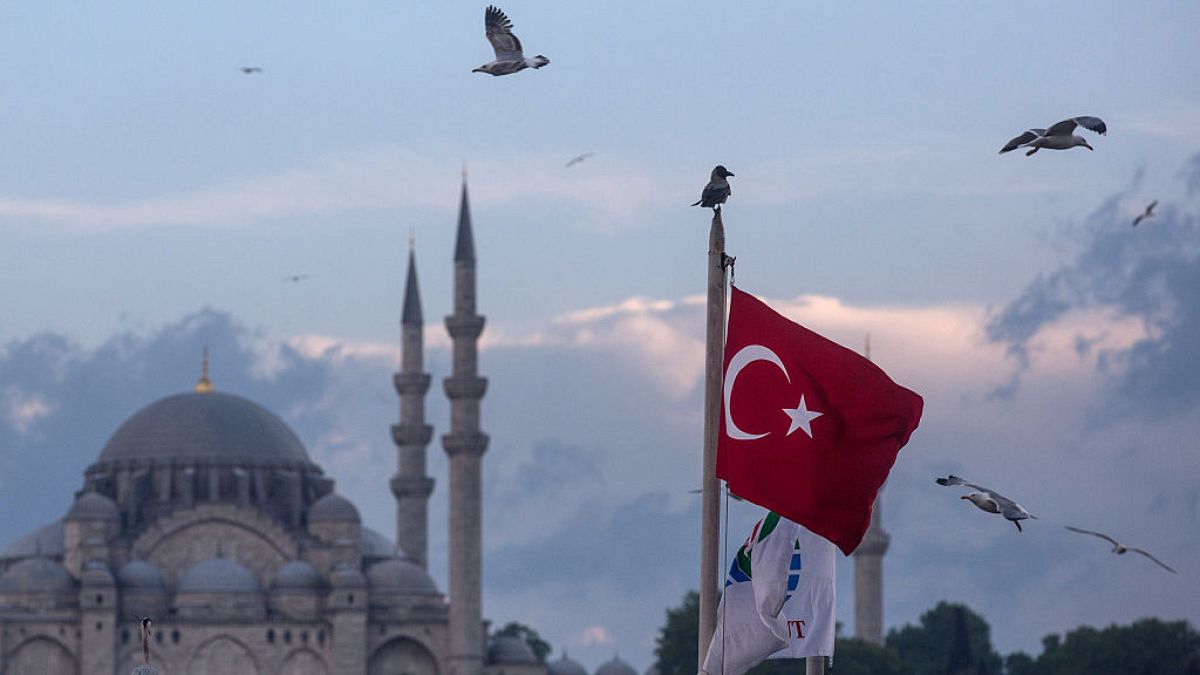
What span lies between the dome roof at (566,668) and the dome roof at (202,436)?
541 inches

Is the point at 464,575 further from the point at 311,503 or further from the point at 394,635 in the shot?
the point at 311,503

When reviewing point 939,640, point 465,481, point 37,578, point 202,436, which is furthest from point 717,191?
point 939,640

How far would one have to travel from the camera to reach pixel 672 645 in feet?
325

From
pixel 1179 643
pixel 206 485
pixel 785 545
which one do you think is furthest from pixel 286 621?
pixel 785 545

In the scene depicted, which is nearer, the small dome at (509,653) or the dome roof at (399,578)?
the dome roof at (399,578)

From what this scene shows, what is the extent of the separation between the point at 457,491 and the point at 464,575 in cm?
292

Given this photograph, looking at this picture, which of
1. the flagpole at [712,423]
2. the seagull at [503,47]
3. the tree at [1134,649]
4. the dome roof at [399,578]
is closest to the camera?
the flagpole at [712,423]

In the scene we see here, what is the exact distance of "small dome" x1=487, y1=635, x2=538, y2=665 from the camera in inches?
4033

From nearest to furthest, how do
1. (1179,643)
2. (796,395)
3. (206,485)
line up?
(796,395), (1179,643), (206,485)

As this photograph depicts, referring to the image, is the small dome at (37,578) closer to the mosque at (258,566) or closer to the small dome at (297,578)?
the mosque at (258,566)

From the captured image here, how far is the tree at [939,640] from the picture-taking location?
122m

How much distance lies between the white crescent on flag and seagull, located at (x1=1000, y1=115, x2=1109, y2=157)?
376 cm

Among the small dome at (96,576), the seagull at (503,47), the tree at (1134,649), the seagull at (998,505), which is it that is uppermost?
the small dome at (96,576)

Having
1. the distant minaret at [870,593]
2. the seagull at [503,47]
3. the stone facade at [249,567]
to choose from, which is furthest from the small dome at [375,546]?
the seagull at [503,47]
